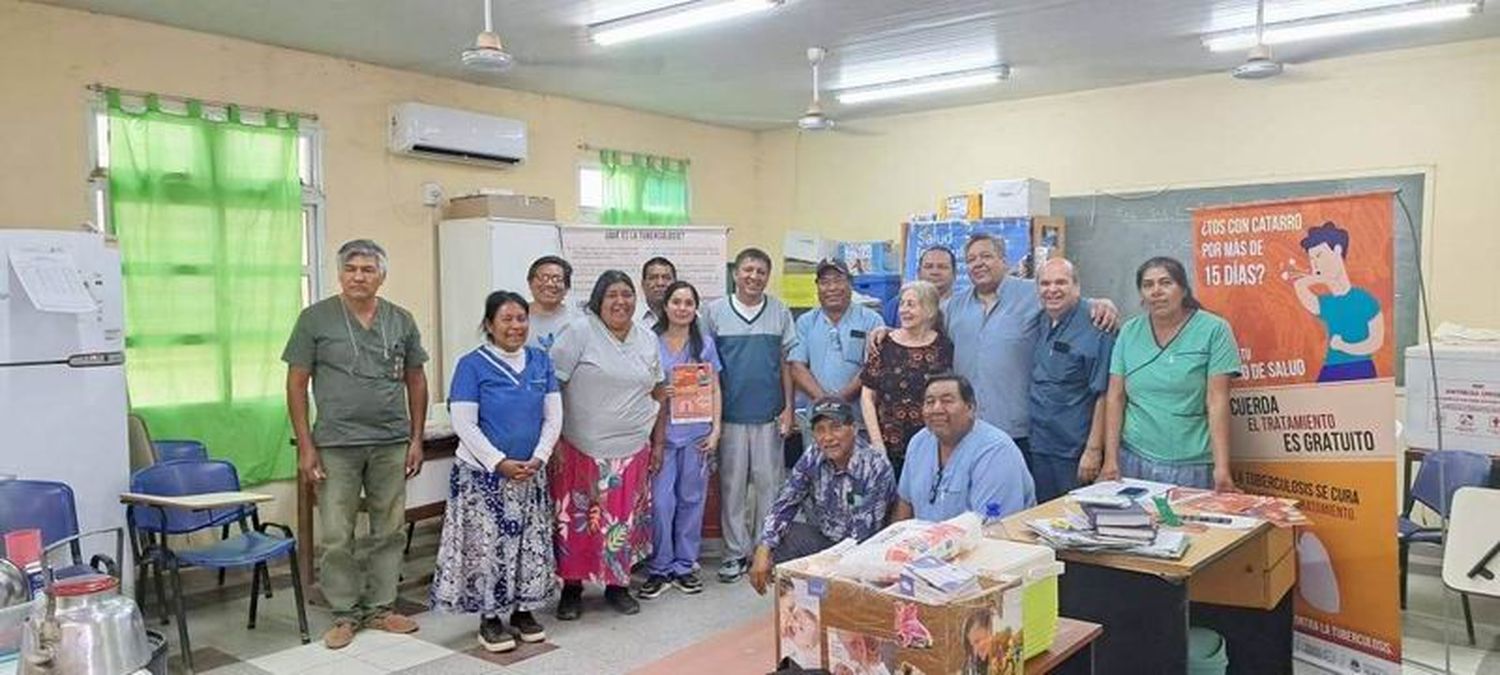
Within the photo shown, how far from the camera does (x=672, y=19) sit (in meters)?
4.35

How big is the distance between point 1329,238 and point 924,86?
3.08 meters

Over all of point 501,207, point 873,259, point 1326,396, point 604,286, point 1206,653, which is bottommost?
point 1206,653

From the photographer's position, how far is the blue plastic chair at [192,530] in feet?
11.9

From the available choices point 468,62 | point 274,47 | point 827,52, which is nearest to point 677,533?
point 468,62

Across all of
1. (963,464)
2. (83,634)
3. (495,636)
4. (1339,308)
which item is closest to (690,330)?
(495,636)

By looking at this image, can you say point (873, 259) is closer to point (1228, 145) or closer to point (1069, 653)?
point (1228, 145)

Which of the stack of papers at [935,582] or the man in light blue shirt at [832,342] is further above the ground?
the man in light blue shirt at [832,342]

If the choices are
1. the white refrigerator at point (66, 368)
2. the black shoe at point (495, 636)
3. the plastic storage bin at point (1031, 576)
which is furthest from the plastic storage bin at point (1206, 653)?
the white refrigerator at point (66, 368)

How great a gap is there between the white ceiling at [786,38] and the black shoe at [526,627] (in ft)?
8.25

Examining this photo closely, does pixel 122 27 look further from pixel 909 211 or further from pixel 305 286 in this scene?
pixel 909 211

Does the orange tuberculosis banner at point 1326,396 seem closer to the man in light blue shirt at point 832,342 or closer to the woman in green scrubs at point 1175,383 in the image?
the woman in green scrubs at point 1175,383

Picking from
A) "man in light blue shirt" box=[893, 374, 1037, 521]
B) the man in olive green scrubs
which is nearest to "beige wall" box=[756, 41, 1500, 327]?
"man in light blue shirt" box=[893, 374, 1037, 521]

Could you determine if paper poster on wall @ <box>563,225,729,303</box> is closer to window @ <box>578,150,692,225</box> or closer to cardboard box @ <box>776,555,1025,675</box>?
window @ <box>578,150,692,225</box>

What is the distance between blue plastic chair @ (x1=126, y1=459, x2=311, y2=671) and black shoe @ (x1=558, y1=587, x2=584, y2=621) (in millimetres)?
970
